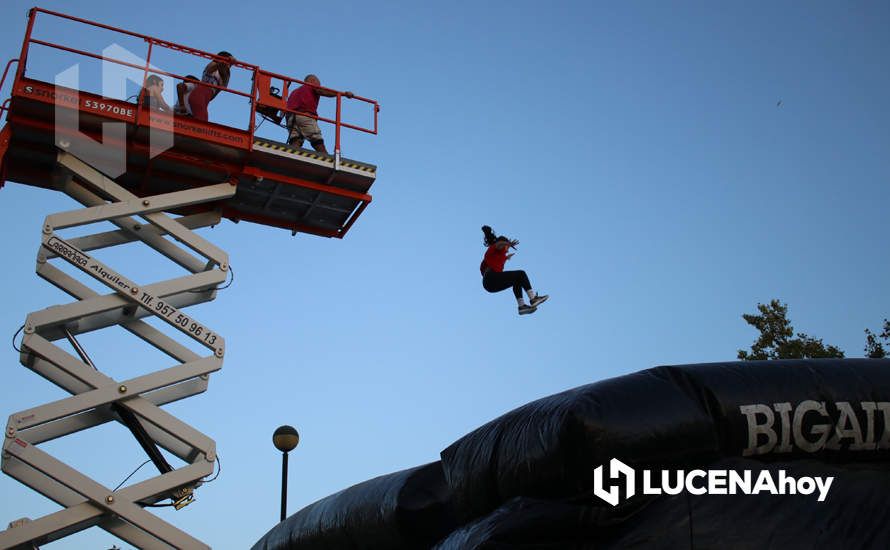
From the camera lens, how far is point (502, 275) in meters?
10.3

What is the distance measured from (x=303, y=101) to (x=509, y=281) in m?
3.35

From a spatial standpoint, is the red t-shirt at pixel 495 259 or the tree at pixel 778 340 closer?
the red t-shirt at pixel 495 259

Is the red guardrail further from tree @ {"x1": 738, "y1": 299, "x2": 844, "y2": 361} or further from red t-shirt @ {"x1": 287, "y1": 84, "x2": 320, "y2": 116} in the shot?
tree @ {"x1": 738, "y1": 299, "x2": 844, "y2": 361}

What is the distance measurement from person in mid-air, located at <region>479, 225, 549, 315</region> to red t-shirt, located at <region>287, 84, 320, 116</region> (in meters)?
2.61

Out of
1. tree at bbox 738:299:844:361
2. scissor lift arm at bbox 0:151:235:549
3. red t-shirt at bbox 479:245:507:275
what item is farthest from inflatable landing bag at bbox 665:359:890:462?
tree at bbox 738:299:844:361

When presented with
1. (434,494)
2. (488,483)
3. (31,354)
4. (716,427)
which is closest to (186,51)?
(31,354)

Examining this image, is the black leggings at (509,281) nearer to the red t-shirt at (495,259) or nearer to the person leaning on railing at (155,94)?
the red t-shirt at (495,259)

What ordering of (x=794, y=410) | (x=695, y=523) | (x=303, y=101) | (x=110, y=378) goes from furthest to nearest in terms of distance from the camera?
(x=303, y=101) < (x=110, y=378) < (x=794, y=410) < (x=695, y=523)

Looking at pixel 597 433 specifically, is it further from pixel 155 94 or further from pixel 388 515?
pixel 155 94

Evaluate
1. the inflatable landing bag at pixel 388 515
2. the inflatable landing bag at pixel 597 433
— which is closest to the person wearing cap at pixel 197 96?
the inflatable landing bag at pixel 388 515

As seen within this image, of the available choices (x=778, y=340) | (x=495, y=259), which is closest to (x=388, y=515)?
(x=495, y=259)

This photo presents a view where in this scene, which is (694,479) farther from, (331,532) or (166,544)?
(166,544)

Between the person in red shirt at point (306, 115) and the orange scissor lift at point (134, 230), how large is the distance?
0.23 m

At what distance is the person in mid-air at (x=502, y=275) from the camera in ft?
33.4
